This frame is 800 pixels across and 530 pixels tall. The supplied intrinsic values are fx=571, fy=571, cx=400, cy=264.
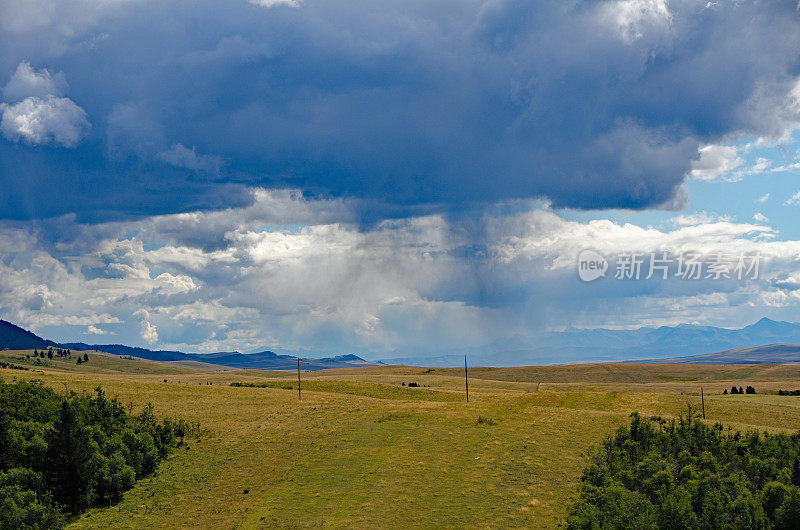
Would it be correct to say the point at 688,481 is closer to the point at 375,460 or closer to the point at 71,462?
the point at 375,460

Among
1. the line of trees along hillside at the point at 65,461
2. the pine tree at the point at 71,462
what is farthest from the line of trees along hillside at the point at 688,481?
the pine tree at the point at 71,462

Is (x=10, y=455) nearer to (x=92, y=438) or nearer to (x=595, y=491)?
(x=92, y=438)

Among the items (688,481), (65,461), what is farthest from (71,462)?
(688,481)

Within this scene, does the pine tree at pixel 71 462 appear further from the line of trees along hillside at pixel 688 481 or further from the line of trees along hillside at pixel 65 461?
the line of trees along hillside at pixel 688 481

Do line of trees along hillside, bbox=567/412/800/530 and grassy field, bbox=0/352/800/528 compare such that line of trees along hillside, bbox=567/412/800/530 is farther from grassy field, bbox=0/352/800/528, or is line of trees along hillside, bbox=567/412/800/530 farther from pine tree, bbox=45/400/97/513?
pine tree, bbox=45/400/97/513

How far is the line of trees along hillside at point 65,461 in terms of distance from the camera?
48094mm

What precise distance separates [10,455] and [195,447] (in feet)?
59.4

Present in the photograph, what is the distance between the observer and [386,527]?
43156 mm

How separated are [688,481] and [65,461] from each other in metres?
56.4

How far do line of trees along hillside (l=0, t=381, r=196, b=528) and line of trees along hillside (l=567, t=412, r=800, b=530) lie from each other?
139ft

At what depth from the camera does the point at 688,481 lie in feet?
149

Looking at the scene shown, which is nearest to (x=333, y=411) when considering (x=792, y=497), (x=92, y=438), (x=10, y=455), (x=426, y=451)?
(x=426, y=451)

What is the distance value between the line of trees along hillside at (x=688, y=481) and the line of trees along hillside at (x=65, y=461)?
1671 inches

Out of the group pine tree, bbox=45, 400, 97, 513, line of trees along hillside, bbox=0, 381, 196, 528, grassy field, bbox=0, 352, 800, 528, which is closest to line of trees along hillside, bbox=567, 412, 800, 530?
grassy field, bbox=0, 352, 800, 528
